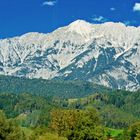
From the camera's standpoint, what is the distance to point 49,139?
154 metres

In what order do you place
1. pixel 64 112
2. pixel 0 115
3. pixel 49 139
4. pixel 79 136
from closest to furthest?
1. pixel 49 139
2. pixel 0 115
3. pixel 79 136
4. pixel 64 112

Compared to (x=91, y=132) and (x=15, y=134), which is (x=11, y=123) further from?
(x=91, y=132)

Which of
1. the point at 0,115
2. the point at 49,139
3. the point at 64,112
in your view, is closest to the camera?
the point at 49,139

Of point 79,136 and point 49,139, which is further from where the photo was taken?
point 79,136

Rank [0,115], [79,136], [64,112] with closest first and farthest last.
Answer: [0,115]
[79,136]
[64,112]

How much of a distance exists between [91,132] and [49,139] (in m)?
28.8

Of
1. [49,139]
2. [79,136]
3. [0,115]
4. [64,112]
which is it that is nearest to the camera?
[49,139]

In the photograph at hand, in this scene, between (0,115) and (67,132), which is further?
(67,132)

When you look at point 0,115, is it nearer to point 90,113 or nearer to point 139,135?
point 90,113

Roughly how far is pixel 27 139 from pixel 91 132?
24.0 m

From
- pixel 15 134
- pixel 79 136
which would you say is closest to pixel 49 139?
pixel 15 134

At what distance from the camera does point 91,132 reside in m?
179

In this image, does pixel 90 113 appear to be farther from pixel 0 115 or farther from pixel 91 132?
pixel 0 115

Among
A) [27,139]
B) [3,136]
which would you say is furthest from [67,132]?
[3,136]
